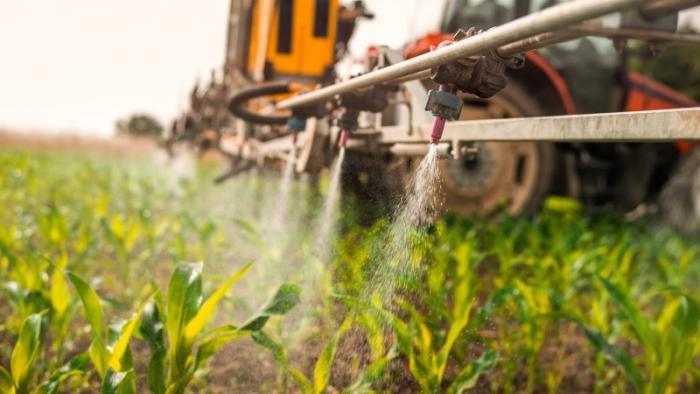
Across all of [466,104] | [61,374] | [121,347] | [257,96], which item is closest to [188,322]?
[121,347]

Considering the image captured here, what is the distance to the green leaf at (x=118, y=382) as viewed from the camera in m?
1.44

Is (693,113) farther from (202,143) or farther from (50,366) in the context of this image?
(202,143)

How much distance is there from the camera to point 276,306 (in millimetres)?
1639

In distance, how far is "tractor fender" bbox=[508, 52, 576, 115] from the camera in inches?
164

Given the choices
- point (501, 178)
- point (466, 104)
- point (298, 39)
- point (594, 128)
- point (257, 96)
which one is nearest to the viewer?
point (594, 128)

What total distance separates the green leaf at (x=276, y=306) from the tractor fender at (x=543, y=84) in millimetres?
2929

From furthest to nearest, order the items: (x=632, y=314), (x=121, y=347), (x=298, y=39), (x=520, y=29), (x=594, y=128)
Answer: (x=298, y=39) → (x=632, y=314) → (x=121, y=347) → (x=594, y=128) → (x=520, y=29)

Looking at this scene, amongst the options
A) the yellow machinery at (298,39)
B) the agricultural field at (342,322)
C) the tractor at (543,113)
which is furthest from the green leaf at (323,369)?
the yellow machinery at (298,39)

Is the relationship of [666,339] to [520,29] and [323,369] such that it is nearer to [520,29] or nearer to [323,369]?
[323,369]

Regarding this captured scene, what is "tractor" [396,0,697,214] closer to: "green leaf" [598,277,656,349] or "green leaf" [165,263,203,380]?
"green leaf" [598,277,656,349]

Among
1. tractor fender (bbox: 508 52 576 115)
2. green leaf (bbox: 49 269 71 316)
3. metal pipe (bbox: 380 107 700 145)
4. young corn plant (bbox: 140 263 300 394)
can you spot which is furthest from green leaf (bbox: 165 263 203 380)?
tractor fender (bbox: 508 52 576 115)

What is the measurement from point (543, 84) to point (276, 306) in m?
3.21

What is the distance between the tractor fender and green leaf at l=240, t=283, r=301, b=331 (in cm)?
293

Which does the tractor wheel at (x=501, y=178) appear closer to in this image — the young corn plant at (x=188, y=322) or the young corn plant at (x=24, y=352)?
the young corn plant at (x=188, y=322)
